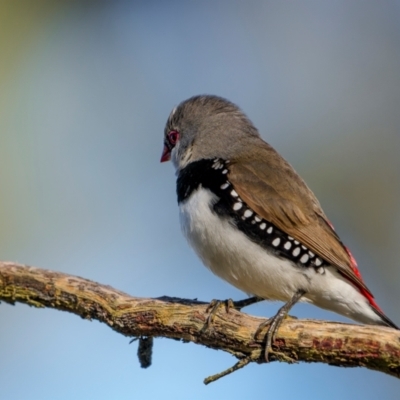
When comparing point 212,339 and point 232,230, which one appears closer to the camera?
point 212,339

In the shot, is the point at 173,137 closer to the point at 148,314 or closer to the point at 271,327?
the point at 148,314

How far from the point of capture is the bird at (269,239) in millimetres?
4398

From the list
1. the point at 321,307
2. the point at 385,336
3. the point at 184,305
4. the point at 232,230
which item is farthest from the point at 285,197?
the point at 385,336

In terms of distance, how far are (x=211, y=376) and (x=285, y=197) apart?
5.24 feet

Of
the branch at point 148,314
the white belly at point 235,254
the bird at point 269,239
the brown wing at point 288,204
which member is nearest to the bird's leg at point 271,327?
the branch at point 148,314

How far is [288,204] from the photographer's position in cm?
465

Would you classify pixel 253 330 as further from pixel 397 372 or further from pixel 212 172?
pixel 212 172

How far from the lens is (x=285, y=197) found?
185 inches

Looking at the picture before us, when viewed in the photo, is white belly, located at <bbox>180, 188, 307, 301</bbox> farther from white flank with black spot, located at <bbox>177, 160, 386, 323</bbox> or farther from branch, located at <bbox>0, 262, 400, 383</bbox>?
branch, located at <bbox>0, 262, 400, 383</bbox>

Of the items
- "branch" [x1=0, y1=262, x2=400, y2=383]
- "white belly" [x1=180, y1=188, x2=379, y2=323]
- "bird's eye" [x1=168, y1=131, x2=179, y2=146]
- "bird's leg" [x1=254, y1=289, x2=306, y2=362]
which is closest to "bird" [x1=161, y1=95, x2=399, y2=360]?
"white belly" [x1=180, y1=188, x2=379, y2=323]

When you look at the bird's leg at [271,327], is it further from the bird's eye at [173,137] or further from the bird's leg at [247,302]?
the bird's eye at [173,137]

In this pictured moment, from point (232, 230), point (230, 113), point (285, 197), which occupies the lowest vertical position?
point (232, 230)

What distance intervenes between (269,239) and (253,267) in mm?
227

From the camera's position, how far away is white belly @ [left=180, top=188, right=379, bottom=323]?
4.38 m
